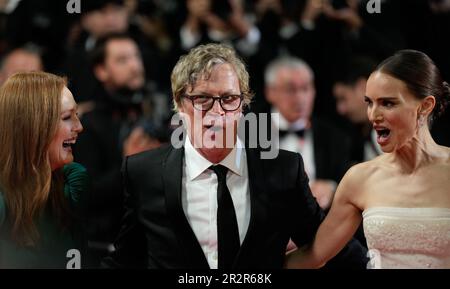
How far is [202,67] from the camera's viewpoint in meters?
2.33

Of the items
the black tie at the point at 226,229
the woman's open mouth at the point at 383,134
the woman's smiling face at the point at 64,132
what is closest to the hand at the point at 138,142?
the woman's smiling face at the point at 64,132

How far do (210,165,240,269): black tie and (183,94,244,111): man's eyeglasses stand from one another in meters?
0.21

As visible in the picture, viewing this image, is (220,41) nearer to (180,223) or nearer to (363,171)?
(363,171)

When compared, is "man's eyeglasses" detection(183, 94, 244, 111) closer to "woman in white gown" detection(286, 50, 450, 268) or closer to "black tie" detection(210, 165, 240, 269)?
"black tie" detection(210, 165, 240, 269)

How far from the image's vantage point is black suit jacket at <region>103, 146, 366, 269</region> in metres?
2.36

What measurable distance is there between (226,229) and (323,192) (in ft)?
2.38

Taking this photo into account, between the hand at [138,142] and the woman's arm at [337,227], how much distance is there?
850 millimetres

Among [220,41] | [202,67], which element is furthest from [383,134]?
[220,41]

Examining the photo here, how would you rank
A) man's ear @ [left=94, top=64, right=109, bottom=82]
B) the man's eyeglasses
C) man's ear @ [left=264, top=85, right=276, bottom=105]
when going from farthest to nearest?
man's ear @ [left=94, top=64, right=109, bottom=82], man's ear @ [left=264, top=85, right=276, bottom=105], the man's eyeglasses

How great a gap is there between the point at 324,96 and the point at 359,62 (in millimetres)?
248

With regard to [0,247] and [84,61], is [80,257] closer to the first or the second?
[0,247]

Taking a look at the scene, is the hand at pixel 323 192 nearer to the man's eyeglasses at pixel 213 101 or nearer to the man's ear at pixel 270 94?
the man's ear at pixel 270 94

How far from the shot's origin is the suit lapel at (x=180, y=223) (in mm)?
2350

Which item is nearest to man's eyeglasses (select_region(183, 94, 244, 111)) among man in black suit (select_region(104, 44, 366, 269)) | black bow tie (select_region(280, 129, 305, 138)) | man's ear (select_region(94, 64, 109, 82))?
man in black suit (select_region(104, 44, 366, 269))
